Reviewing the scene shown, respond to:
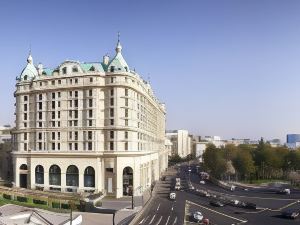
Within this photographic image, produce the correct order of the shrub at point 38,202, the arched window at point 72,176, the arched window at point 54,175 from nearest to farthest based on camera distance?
the shrub at point 38,202
the arched window at point 72,176
the arched window at point 54,175

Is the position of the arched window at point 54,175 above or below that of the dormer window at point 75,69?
below

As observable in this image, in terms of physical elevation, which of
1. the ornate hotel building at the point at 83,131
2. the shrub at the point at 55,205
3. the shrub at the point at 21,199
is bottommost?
the shrub at the point at 55,205

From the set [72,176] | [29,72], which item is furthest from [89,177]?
[29,72]

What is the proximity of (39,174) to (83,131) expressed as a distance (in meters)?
19.0

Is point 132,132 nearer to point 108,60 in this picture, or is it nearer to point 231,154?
point 108,60

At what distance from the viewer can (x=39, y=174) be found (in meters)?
105

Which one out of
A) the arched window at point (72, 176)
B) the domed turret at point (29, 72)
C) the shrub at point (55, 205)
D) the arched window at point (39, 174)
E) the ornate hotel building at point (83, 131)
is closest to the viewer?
the shrub at point (55, 205)

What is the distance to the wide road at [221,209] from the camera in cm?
6938

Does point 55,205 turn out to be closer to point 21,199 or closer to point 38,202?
point 38,202

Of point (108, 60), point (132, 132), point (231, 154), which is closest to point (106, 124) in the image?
point (132, 132)

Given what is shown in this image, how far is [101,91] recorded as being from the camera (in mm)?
101000

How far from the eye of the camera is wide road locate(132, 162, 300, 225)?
6938cm

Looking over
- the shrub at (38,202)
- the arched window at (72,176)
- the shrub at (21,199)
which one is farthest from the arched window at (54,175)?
the shrub at (38,202)

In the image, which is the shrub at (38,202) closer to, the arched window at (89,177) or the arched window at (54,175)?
the arched window at (89,177)
